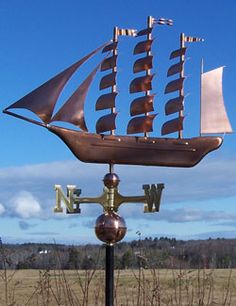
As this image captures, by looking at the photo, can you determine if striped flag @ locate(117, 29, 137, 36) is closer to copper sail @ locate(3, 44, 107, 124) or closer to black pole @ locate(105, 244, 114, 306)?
copper sail @ locate(3, 44, 107, 124)

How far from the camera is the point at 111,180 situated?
3.07 m

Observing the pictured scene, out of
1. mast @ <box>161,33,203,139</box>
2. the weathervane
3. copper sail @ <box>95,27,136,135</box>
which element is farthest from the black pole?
mast @ <box>161,33,203,139</box>

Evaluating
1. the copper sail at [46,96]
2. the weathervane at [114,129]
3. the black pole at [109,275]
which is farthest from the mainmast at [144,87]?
the black pole at [109,275]

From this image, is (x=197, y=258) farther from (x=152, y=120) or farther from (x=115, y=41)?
(x=115, y=41)

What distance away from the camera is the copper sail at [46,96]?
3.02m

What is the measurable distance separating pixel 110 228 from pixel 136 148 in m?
0.43

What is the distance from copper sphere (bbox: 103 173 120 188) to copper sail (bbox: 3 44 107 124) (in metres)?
0.40

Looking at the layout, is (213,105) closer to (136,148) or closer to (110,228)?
(136,148)

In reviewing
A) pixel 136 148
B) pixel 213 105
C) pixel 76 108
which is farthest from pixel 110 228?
pixel 213 105

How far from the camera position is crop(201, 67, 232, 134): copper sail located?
3.46 m

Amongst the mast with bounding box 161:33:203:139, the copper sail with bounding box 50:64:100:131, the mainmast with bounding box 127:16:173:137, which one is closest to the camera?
the copper sail with bounding box 50:64:100:131

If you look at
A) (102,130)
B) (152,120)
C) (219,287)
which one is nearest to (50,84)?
(102,130)

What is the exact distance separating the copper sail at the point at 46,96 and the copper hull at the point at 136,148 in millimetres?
87

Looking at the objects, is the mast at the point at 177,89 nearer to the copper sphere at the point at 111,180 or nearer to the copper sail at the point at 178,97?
the copper sail at the point at 178,97
